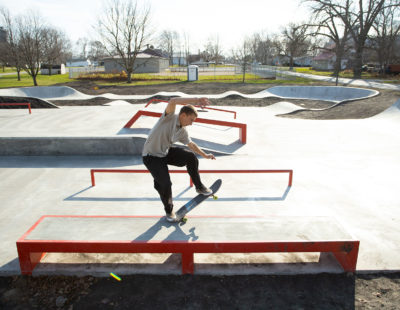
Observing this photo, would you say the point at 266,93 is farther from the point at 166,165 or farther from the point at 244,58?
the point at 166,165

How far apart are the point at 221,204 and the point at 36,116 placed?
35.0ft

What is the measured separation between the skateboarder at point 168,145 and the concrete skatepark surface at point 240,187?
1.10 metres

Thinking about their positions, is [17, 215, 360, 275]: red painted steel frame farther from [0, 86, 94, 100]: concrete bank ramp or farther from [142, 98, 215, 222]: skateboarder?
[0, 86, 94, 100]: concrete bank ramp

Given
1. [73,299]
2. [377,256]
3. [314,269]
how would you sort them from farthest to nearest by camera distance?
[377,256]
[314,269]
[73,299]

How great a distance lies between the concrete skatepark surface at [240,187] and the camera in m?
3.84

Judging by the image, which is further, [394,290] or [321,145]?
[321,145]

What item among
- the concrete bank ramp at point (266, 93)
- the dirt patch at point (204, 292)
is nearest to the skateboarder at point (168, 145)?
the dirt patch at point (204, 292)

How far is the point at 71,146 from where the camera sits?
8500mm

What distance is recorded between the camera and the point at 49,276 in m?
3.50

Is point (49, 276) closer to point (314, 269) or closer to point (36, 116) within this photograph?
point (314, 269)

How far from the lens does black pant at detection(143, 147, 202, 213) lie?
367 cm

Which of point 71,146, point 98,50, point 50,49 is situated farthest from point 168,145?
point 98,50

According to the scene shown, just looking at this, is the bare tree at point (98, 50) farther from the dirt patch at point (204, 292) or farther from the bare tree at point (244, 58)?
the dirt patch at point (204, 292)

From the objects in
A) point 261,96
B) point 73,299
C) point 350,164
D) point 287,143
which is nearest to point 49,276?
point 73,299
